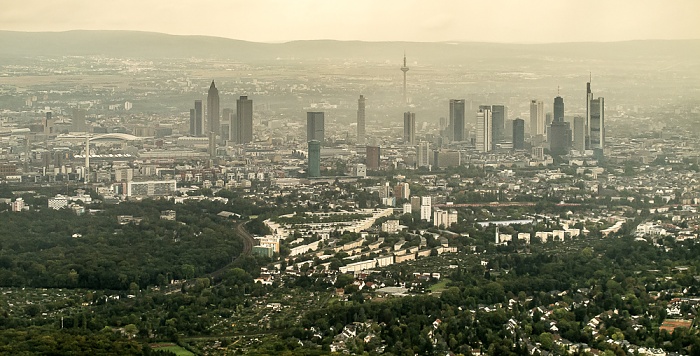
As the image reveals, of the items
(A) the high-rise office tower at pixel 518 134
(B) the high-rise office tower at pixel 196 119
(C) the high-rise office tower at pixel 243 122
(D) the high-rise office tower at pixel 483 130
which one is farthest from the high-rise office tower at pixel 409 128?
(B) the high-rise office tower at pixel 196 119

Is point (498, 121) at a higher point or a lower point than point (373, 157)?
higher

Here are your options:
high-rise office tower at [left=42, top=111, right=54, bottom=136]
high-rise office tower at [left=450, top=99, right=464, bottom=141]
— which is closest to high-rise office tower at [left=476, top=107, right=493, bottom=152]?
high-rise office tower at [left=450, top=99, right=464, bottom=141]

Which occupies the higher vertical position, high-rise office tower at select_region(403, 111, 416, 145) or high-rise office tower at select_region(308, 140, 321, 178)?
high-rise office tower at select_region(403, 111, 416, 145)

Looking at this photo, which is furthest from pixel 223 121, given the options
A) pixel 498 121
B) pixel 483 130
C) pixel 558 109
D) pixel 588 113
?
pixel 588 113

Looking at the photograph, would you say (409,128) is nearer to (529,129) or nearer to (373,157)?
(529,129)

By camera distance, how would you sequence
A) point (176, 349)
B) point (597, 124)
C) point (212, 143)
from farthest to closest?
point (597, 124)
point (212, 143)
point (176, 349)

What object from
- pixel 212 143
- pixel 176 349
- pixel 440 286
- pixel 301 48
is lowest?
pixel 176 349

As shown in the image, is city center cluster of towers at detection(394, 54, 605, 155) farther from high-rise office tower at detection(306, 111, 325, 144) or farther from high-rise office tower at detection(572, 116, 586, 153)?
high-rise office tower at detection(306, 111, 325, 144)
